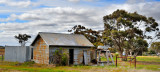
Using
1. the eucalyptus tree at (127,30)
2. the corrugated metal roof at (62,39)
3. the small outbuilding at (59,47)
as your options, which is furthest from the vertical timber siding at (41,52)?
the eucalyptus tree at (127,30)

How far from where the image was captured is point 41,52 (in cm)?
2594

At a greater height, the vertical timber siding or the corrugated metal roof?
the corrugated metal roof

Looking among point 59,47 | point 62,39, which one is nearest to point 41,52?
point 59,47

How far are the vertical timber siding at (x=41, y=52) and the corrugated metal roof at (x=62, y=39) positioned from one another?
2.29 feet

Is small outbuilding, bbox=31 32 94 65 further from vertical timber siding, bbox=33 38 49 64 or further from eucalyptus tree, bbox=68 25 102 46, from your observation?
eucalyptus tree, bbox=68 25 102 46

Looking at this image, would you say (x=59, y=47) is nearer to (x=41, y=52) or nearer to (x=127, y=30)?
(x=41, y=52)

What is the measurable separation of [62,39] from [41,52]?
318 cm

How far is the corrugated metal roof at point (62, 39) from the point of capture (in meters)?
25.4

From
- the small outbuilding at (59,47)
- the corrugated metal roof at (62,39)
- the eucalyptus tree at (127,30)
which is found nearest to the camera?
the small outbuilding at (59,47)

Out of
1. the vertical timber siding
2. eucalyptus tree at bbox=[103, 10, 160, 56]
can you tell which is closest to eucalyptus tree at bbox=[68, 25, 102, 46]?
eucalyptus tree at bbox=[103, 10, 160, 56]

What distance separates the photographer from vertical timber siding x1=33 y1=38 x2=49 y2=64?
2495cm

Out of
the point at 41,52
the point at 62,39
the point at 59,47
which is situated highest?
the point at 62,39

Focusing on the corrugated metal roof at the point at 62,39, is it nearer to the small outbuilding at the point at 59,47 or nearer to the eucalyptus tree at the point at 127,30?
the small outbuilding at the point at 59,47

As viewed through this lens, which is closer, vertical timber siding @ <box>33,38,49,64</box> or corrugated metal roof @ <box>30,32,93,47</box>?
vertical timber siding @ <box>33,38,49,64</box>
